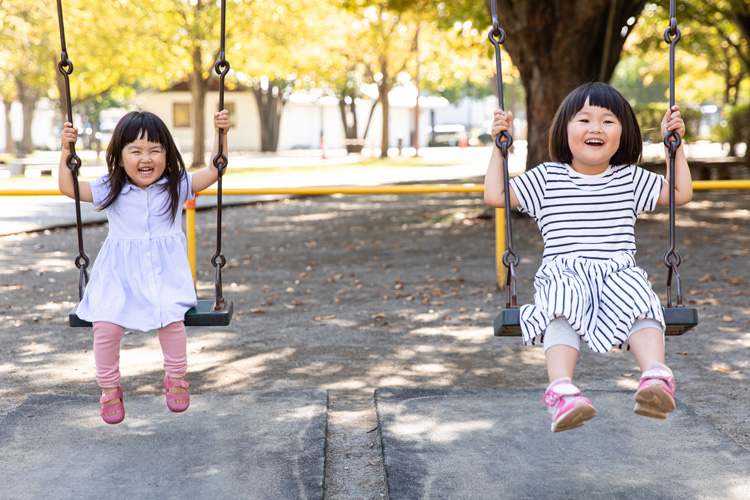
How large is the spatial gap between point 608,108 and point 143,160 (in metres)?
1.75

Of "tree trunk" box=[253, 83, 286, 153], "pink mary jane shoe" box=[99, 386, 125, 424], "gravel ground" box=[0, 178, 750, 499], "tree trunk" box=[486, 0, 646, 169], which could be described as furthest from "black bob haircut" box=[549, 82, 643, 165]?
"tree trunk" box=[253, 83, 286, 153]

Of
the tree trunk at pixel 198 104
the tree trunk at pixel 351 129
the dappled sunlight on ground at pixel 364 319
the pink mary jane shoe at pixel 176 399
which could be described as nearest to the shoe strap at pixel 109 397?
the pink mary jane shoe at pixel 176 399

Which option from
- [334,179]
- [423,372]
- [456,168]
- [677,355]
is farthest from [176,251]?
[456,168]

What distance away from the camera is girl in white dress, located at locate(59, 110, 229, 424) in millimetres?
3373

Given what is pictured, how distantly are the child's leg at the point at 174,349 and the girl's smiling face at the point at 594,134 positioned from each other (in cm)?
163

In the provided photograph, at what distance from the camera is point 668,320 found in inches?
122

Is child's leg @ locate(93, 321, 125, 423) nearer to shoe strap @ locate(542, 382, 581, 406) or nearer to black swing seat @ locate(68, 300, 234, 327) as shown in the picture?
black swing seat @ locate(68, 300, 234, 327)

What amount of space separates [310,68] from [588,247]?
87.2 ft

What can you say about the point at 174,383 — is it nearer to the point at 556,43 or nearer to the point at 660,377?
the point at 660,377

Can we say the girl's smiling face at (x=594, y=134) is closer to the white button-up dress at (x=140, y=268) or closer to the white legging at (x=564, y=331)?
the white legging at (x=564, y=331)

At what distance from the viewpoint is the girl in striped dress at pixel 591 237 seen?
9.82ft

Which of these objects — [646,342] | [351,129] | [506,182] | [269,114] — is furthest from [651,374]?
[351,129]

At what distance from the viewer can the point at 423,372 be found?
16.4ft

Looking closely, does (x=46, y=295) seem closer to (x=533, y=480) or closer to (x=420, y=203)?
(x=533, y=480)
